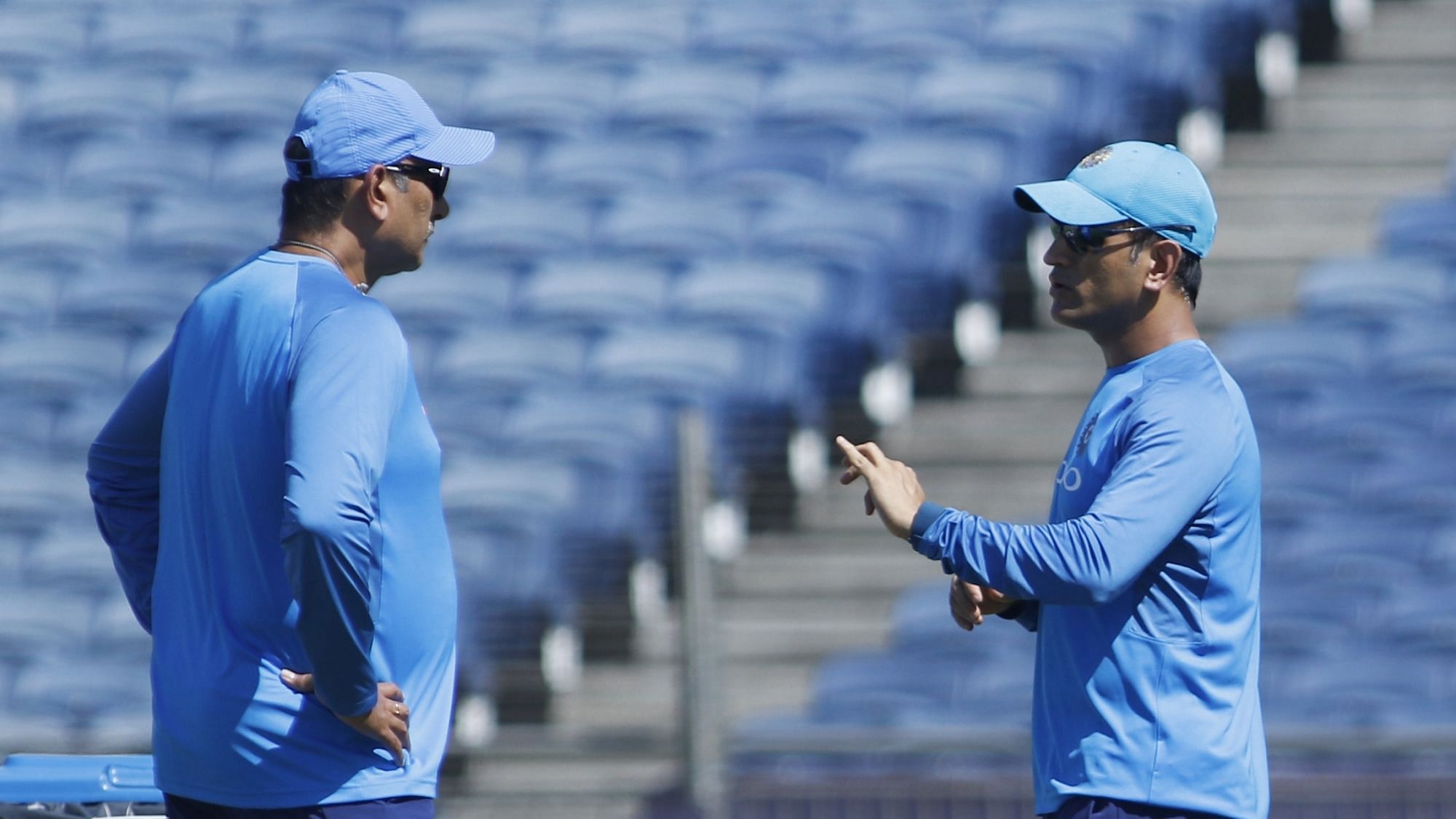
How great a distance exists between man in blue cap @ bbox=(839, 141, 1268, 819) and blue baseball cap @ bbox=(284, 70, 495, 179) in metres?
0.64

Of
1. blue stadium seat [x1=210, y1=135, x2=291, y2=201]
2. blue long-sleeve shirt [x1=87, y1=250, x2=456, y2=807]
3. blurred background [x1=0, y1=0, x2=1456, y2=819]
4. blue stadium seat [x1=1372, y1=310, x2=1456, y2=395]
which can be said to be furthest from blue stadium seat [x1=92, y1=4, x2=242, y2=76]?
blue long-sleeve shirt [x1=87, y1=250, x2=456, y2=807]

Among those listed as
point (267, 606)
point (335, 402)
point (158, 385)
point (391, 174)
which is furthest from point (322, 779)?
point (391, 174)

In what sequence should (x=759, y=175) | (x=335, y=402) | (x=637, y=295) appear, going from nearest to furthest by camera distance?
(x=335, y=402) < (x=637, y=295) < (x=759, y=175)

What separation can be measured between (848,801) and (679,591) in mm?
844

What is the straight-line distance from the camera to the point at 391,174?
2213 mm

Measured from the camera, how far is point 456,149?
2.26 metres

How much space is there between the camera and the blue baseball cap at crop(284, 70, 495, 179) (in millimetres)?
2172

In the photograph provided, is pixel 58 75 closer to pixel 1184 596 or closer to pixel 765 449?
pixel 765 449

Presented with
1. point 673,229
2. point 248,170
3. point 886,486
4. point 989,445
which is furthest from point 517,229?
point 886,486

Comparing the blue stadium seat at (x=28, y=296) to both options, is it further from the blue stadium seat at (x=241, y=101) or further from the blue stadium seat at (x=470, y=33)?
the blue stadium seat at (x=470, y=33)

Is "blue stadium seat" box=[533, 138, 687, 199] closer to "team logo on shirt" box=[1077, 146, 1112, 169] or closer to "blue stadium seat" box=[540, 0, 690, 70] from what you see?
"blue stadium seat" box=[540, 0, 690, 70]

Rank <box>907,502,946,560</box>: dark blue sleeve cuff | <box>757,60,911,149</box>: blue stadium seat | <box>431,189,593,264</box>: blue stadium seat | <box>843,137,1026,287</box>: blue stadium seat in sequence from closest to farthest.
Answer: <box>907,502,946,560</box>: dark blue sleeve cuff, <box>843,137,1026,287</box>: blue stadium seat, <box>431,189,593,264</box>: blue stadium seat, <box>757,60,911,149</box>: blue stadium seat

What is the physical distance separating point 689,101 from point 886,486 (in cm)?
675

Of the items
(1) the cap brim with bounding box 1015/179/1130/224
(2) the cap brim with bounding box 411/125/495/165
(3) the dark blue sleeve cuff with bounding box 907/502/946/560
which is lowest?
(3) the dark blue sleeve cuff with bounding box 907/502/946/560
